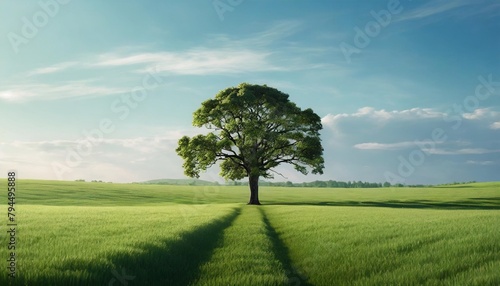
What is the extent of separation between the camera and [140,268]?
11.0 m

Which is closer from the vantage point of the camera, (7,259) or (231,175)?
(7,259)

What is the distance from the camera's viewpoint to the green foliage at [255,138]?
2080 inches

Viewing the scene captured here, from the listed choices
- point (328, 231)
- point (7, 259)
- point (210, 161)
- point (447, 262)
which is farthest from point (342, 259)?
point (210, 161)

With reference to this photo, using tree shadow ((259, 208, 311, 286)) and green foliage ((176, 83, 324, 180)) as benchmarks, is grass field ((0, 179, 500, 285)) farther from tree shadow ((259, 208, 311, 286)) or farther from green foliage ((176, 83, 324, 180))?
green foliage ((176, 83, 324, 180))

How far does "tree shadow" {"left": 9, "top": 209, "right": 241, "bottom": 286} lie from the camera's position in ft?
30.3

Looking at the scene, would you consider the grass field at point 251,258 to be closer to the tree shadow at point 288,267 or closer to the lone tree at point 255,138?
the tree shadow at point 288,267

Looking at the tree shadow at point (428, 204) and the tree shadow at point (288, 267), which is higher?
the tree shadow at point (428, 204)

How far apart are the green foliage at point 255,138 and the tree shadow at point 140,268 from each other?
125ft

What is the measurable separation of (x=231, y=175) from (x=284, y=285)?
4637cm

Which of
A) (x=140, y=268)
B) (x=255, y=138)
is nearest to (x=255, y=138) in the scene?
(x=255, y=138)

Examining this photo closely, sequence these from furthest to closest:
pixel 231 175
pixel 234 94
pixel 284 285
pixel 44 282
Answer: pixel 231 175
pixel 234 94
pixel 284 285
pixel 44 282

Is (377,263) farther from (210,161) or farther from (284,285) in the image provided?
(210,161)

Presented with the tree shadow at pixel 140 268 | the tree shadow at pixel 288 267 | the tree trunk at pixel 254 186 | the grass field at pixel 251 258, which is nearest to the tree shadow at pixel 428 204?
the tree trunk at pixel 254 186

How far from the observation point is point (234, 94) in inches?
2093
